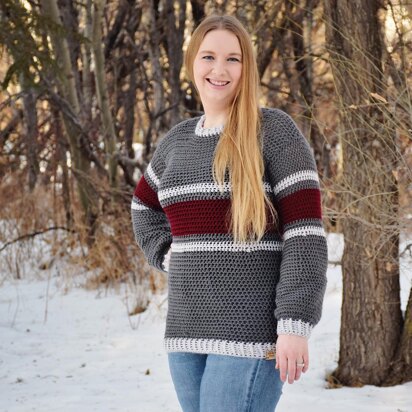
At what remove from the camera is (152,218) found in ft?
7.97

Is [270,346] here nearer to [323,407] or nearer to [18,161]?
[323,407]

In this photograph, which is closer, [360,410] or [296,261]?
[296,261]

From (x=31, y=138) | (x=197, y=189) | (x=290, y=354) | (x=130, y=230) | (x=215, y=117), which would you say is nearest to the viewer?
(x=290, y=354)

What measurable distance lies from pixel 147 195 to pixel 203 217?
1.43 feet

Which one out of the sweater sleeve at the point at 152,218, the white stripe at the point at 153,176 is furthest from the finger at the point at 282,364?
the white stripe at the point at 153,176

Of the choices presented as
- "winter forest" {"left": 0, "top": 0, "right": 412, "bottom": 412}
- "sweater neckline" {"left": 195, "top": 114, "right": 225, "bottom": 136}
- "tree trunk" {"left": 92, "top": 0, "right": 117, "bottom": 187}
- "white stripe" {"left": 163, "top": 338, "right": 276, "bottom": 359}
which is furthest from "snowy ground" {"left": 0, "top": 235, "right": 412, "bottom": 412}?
"white stripe" {"left": 163, "top": 338, "right": 276, "bottom": 359}

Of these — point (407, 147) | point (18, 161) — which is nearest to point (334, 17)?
point (407, 147)

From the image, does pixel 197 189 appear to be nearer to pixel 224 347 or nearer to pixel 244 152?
pixel 244 152

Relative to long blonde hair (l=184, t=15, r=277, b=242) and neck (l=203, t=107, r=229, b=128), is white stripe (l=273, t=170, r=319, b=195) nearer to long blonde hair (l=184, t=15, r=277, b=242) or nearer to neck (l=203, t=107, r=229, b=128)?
long blonde hair (l=184, t=15, r=277, b=242)

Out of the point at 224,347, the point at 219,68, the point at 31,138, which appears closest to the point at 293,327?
the point at 224,347

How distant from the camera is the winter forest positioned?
391 cm

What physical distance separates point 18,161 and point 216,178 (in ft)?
22.8

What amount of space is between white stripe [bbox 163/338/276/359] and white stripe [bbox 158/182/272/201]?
1.29 feet

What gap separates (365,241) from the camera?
4.03 metres
